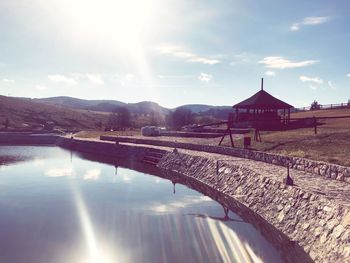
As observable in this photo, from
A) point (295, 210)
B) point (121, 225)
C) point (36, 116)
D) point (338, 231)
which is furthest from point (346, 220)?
point (36, 116)

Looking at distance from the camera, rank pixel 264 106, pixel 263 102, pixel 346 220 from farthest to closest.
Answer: pixel 264 106
pixel 263 102
pixel 346 220

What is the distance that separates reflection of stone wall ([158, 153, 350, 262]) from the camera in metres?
12.2

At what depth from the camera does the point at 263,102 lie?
→ 44.9m

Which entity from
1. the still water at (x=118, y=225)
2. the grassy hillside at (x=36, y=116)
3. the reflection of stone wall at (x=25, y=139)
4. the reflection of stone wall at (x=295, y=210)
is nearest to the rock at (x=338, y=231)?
the reflection of stone wall at (x=295, y=210)

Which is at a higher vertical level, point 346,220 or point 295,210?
point 346,220

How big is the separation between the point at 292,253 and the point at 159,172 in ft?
72.8

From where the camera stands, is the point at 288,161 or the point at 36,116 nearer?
the point at 288,161

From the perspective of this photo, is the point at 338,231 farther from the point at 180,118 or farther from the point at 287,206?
the point at 180,118

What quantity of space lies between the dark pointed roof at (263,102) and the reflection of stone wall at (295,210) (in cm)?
1960

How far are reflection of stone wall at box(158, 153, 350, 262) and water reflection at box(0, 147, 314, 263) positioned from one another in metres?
1.16

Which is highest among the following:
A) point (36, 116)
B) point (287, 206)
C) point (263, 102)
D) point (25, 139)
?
point (263, 102)

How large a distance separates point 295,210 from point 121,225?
8.66 m

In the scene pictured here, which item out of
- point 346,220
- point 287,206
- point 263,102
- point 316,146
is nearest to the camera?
point 346,220

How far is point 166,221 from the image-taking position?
19.1 m
